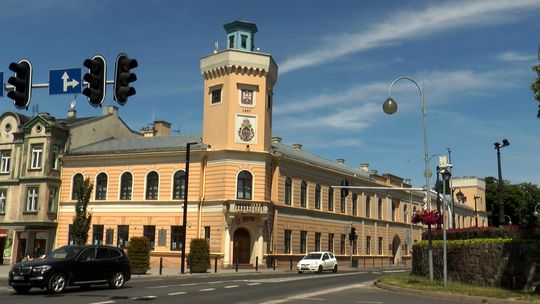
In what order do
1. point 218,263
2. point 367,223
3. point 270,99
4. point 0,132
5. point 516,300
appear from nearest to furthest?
point 516,300 < point 218,263 < point 270,99 < point 0,132 < point 367,223

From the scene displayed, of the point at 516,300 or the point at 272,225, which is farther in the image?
the point at 272,225

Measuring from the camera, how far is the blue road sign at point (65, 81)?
14531 millimetres

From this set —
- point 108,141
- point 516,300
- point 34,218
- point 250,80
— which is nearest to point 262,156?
point 250,80

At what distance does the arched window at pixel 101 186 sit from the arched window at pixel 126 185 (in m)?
1.76

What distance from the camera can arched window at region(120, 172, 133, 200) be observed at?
4603 centimetres

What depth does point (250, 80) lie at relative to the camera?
4372 cm

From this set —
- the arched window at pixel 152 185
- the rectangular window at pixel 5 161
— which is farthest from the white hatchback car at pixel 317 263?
the rectangular window at pixel 5 161

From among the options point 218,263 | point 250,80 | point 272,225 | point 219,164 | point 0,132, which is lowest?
point 218,263

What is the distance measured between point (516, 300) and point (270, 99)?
105ft

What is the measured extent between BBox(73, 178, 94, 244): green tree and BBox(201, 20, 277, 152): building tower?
32.3ft

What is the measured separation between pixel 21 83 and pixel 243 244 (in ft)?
97.3

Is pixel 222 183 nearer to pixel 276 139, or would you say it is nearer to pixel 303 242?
pixel 303 242

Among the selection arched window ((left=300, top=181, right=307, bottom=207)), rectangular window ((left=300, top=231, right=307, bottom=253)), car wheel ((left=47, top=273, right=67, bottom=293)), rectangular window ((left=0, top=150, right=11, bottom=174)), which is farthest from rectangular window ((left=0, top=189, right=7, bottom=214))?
car wheel ((left=47, top=273, right=67, bottom=293))

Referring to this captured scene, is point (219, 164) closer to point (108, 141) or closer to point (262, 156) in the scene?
point (262, 156)
